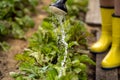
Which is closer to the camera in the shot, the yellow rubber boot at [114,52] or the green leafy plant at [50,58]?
the green leafy plant at [50,58]

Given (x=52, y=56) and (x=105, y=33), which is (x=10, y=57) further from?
(x=105, y=33)

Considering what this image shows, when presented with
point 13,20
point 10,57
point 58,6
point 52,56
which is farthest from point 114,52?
point 13,20

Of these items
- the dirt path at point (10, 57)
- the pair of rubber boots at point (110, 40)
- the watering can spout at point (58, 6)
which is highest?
the watering can spout at point (58, 6)

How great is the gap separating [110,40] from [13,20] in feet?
3.73

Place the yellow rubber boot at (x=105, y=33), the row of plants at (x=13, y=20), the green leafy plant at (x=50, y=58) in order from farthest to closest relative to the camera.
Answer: the row of plants at (x=13, y=20) < the yellow rubber boot at (x=105, y=33) < the green leafy plant at (x=50, y=58)

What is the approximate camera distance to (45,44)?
2736mm

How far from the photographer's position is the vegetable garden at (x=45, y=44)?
2312mm

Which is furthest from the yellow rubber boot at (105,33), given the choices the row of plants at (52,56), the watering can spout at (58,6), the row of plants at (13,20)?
the row of plants at (13,20)

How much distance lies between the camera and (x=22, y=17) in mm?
3545

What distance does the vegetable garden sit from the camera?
231 cm

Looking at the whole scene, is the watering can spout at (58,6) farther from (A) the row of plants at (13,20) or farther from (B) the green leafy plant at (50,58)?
(A) the row of plants at (13,20)

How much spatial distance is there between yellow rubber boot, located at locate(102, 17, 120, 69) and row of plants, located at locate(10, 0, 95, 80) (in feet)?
0.40

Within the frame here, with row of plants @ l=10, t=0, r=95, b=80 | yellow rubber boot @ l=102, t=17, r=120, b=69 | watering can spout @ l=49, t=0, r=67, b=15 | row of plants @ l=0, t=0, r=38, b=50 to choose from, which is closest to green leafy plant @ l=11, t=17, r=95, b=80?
row of plants @ l=10, t=0, r=95, b=80

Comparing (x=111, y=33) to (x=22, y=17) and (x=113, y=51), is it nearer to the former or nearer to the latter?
(x=113, y=51)
